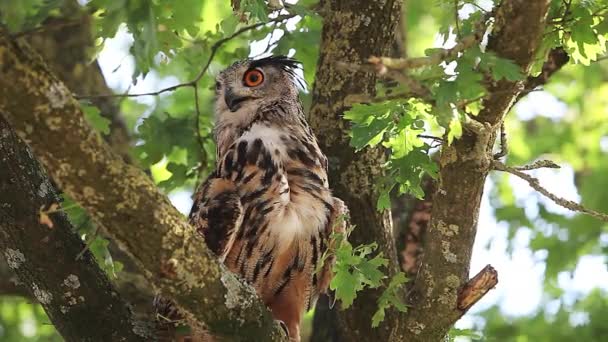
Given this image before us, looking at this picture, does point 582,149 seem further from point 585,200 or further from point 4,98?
point 4,98

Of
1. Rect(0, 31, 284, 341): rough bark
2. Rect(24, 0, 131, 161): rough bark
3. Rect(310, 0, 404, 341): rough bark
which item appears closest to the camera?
Rect(0, 31, 284, 341): rough bark

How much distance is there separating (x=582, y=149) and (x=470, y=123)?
652 centimetres

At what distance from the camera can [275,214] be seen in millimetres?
4863

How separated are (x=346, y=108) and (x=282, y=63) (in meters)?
0.72

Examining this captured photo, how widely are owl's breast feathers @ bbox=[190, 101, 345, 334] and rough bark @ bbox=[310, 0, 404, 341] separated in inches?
10.3

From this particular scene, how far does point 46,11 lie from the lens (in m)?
5.04

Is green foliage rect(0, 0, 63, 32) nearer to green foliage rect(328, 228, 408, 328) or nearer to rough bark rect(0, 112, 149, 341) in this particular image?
rough bark rect(0, 112, 149, 341)

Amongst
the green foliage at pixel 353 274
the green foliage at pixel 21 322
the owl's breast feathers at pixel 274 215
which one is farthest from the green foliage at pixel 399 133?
the green foliage at pixel 21 322

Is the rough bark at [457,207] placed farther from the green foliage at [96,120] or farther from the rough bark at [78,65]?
the rough bark at [78,65]

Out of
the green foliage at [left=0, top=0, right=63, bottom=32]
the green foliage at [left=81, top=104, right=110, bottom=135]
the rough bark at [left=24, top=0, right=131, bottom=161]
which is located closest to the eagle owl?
the green foliage at [left=81, top=104, right=110, bottom=135]

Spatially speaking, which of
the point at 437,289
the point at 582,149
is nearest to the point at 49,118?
the point at 437,289

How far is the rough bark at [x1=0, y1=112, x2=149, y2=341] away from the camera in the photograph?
13.3ft

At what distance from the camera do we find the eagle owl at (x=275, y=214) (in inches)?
192

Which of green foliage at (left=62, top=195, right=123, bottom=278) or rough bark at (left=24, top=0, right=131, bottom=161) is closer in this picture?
green foliage at (left=62, top=195, right=123, bottom=278)
